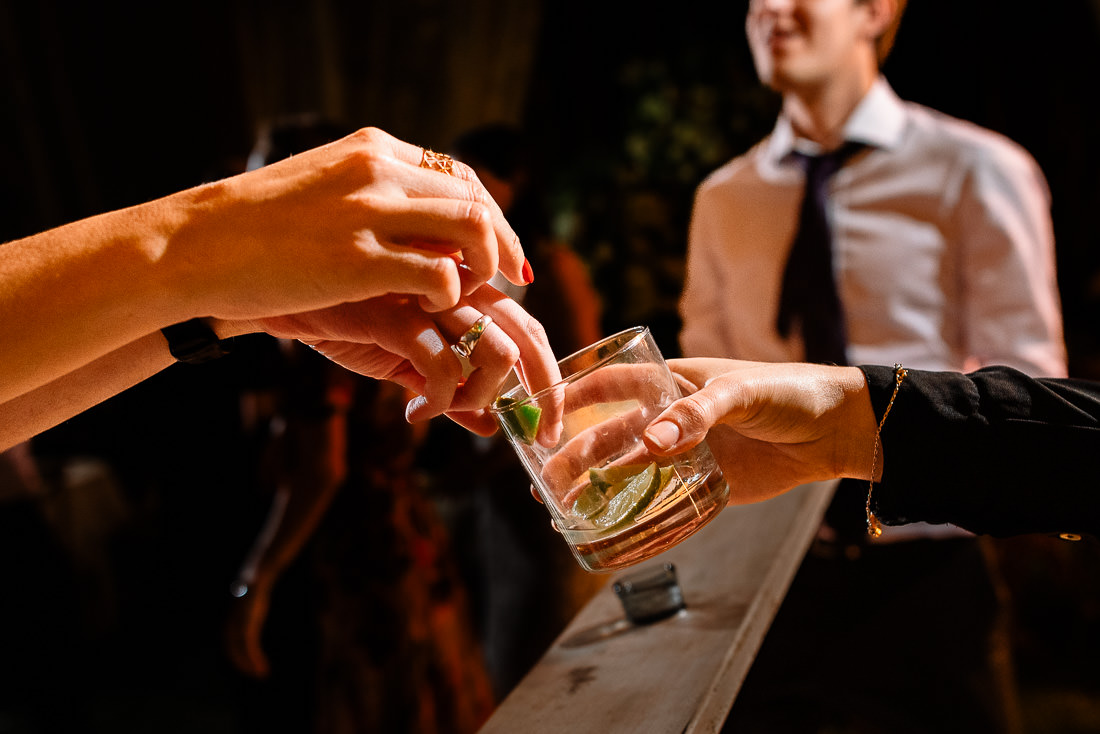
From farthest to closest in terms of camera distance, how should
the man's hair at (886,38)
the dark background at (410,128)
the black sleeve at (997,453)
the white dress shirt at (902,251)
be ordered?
the dark background at (410,128), the man's hair at (886,38), the white dress shirt at (902,251), the black sleeve at (997,453)

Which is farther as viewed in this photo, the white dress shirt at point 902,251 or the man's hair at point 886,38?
the man's hair at point 886,38

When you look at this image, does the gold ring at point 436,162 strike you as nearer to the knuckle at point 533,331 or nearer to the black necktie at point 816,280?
the knuckle at point 533,331

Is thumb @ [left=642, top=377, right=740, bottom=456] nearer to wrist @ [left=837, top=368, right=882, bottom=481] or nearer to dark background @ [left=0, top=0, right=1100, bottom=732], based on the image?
wrist @ [left=837, top=368, right=882, bottom=481]

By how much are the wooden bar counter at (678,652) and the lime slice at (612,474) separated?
0.25 metres

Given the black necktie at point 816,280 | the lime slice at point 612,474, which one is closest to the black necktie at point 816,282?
the black necktie at point 816,280

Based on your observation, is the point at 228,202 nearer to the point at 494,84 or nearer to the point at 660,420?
the point at 660,420

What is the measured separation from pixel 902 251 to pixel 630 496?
1390 mm

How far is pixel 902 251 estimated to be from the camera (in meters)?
1.97

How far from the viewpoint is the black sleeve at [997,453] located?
1.07m

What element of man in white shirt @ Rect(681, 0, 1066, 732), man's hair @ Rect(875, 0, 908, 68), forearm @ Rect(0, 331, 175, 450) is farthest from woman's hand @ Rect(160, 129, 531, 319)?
man's hair @ Rect(875, 0, 908, 68)

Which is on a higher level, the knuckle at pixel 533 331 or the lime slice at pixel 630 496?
the knuckle at pixel 533 331

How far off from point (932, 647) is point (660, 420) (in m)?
1.37

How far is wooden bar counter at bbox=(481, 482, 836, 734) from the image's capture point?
2.98 ft

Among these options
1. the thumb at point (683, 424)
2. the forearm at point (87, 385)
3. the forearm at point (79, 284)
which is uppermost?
the forearm at point (79, 284)
